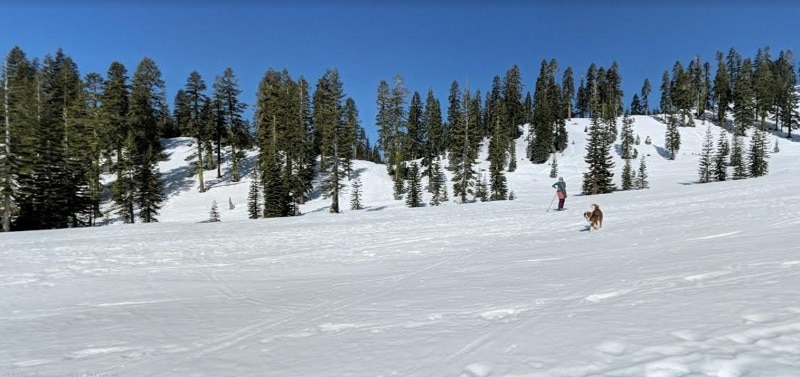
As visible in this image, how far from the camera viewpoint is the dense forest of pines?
113 ft

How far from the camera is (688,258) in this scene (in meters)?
9.14

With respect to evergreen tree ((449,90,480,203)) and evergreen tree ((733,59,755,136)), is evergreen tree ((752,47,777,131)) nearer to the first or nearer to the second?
evergreen tree ((733,59,755,136))

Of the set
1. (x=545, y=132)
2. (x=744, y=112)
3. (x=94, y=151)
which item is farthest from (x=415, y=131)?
(x=744, y=112)

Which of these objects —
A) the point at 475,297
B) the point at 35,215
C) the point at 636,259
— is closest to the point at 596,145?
the point at 636,259

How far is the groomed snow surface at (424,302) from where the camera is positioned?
420 centimetres

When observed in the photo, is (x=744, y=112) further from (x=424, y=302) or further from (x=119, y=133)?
(x=119, y=133)

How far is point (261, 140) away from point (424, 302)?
50.4 m

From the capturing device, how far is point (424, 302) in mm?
7012

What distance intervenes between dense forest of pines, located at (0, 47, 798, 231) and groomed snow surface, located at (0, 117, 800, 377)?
20.2 m

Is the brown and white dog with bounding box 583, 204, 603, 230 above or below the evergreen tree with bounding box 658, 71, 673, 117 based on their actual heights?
below

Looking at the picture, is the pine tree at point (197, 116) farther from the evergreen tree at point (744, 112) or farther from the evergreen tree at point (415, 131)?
the evergreen tree at point (744, 112)

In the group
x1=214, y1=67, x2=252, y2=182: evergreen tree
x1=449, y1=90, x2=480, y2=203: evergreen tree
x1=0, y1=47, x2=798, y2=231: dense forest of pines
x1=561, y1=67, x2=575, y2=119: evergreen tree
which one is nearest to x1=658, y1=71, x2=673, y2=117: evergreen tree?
x1=0, y1=47, x2=798, y2=231: dense forest of pines

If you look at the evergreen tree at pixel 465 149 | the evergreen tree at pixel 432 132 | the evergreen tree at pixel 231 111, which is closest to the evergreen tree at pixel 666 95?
the evergreen tree at pixel 432 132

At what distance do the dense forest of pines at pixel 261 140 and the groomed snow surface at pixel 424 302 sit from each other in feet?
66.3
